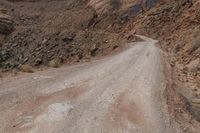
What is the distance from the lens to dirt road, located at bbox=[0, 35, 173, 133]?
997cm

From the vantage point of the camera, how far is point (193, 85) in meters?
17.3

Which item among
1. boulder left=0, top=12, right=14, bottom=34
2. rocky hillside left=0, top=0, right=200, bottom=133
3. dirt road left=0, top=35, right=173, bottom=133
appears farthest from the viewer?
boulder left=0, top=12, right=14, bottom=34

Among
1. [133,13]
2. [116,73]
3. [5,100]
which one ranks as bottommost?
[133,13]

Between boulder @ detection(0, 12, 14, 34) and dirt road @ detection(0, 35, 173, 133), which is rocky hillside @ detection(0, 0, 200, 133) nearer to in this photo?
boulder @ detection(0, 12, 14, 34)

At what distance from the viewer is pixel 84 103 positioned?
11898 millimetres

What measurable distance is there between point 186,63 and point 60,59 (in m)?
9.44

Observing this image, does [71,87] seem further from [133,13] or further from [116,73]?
[133,13]

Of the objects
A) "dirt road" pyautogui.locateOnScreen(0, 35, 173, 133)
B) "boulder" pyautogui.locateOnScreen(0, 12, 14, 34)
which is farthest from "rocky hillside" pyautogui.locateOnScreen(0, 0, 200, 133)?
"dirt road" pyautogui.locateOnScreen(0, 35, 173, 133)

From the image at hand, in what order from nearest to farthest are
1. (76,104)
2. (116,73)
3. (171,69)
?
(76,104) → (116,73) → (171,69)

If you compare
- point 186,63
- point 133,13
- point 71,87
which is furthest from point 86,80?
point 133,13

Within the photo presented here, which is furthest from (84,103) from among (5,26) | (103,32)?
(103,32)

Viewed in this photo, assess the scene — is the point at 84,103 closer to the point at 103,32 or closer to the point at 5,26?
the point at 5,26

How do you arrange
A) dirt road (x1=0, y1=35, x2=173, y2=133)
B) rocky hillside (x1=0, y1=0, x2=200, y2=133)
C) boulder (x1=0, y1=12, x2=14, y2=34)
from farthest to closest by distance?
boulder (x1=0, y1=12, x2=14, y2=34)
rocky hillside (x1=0, y1=0, x2=200, y2=133)
dirt road (x1=0, y1=35, x2=173, y2=133)

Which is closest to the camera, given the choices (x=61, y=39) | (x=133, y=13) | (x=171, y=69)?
(x=171, y=69)
